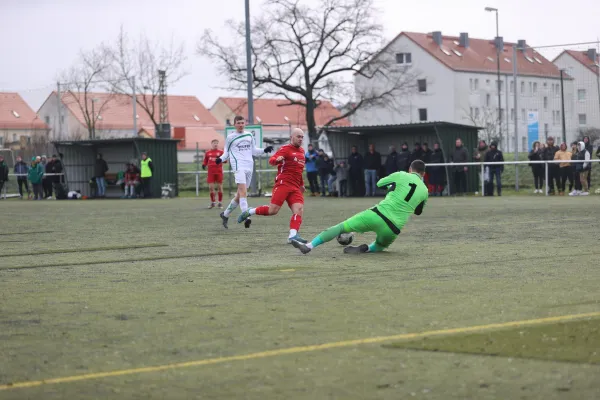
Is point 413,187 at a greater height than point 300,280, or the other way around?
point 413,187

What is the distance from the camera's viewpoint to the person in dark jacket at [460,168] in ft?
113

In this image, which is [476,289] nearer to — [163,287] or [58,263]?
[163,287]

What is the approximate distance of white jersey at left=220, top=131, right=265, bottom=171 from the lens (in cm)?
2016

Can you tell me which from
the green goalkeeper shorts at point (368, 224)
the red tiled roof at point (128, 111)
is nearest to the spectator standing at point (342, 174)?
the red tiled roof at point (128, 111)

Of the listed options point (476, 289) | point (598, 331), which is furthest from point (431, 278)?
point (598, 331)

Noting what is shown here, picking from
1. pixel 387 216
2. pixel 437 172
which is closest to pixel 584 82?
pixel 437 172

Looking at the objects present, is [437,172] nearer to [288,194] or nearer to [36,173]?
[36,173]

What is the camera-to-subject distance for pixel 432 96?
9744 centimetres

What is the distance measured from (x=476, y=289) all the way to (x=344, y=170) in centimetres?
2903

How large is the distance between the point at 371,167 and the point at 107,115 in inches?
2051

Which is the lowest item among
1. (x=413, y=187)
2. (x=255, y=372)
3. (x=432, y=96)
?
(x=255, y=372)

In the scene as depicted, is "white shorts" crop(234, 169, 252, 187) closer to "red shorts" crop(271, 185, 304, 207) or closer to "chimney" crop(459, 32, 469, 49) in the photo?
"red shorts" crop(271, 185, 304, 207)

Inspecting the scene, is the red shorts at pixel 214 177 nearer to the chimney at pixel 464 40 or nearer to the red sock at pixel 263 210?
the red sock at pixel 263 210

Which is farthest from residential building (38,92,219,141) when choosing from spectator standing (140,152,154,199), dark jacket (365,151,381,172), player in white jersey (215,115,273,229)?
player in white jersey (215,115,273,229)
